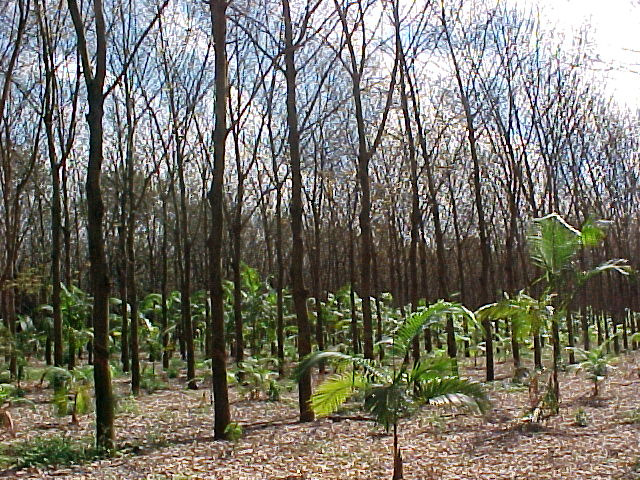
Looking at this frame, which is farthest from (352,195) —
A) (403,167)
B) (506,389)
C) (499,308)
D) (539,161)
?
(499,308)

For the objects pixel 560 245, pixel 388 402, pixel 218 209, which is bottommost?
pixel 388 402

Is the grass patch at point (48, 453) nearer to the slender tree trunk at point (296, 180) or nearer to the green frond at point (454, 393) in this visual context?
the slender tree trunk at point (296, 180)

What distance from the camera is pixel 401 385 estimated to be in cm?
671

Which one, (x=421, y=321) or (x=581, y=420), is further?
(x=581, y=420)

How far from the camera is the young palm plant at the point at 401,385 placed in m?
6.52

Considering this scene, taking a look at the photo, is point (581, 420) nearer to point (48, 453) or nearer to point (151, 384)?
point (48, 453)

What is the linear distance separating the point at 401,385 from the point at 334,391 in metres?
0.75

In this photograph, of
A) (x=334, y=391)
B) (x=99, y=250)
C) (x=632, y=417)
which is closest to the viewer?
(x=334, y=391)

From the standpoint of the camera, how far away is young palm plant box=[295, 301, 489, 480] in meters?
6.52

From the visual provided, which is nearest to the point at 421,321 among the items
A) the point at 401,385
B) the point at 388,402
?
the point at 401,385

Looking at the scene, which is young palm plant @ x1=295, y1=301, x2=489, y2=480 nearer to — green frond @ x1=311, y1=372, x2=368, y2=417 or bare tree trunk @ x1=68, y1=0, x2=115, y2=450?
green frond @ x1=311, y1=372, x2=368, y2=417

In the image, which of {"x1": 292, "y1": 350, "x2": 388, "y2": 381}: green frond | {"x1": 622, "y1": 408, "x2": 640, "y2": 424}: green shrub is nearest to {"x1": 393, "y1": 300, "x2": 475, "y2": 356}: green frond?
{"x1": 292, "y1": 350, "x2": 388, "y2": 381}: green frond

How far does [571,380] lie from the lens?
1609cm

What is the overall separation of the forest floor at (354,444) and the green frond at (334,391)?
836 millimetres
